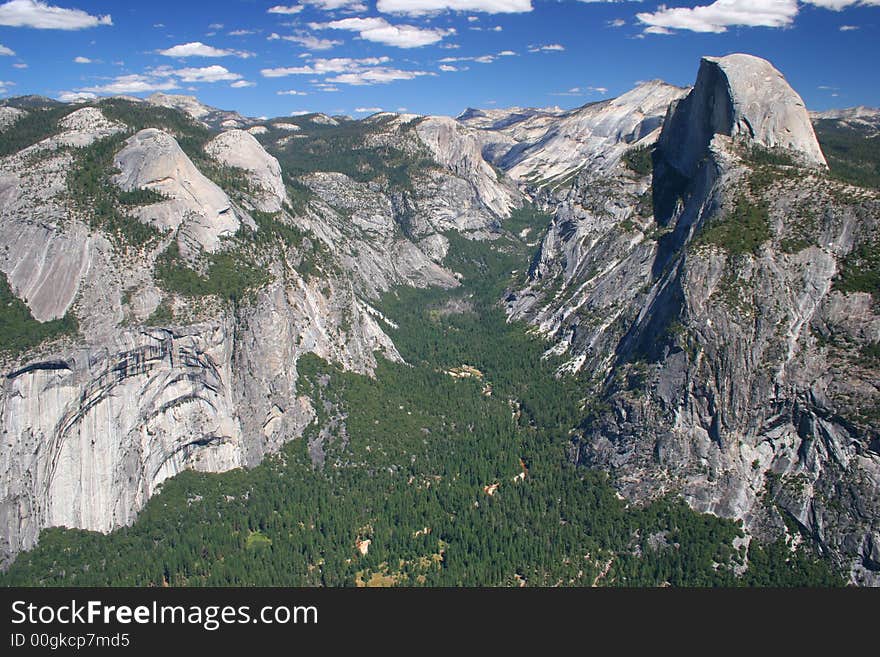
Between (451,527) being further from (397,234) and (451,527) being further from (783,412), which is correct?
(397,234)

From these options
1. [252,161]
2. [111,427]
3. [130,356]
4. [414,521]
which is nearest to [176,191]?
[130,356]

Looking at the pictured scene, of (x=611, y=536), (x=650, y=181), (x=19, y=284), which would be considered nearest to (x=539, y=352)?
(x=650, y=181)

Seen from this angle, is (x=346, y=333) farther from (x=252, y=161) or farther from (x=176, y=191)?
(x=252, y=161)

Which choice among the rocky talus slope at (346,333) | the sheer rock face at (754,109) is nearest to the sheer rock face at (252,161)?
the rocky talus slope at (346,333)

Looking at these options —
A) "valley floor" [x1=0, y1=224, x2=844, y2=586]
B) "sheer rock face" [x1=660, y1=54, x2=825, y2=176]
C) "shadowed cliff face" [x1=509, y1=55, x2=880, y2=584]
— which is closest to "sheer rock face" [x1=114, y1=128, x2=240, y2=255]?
"valley floor" [x1=0, y1=224, x2=844, y2=586]

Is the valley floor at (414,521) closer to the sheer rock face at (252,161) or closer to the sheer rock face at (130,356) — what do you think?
the sheer rock face at (130,356)

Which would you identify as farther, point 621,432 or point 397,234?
point 397,234

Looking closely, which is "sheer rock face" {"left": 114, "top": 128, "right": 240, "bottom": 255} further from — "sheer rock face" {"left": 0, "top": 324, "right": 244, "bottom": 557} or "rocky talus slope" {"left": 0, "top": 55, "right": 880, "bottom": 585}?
"sheer rock face" {"left": 0, "top": 324, "right": 244, "bottom": 557}
